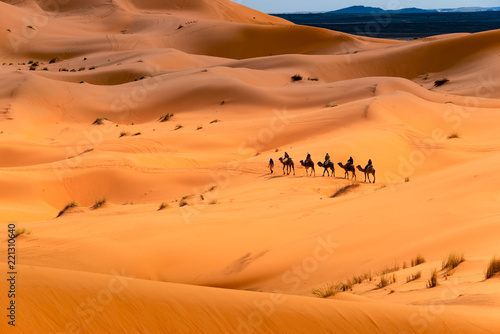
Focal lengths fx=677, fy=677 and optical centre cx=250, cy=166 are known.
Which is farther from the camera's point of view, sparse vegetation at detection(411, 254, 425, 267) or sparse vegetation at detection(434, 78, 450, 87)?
sparse vegetation at detection(434, 78, 450, 87)

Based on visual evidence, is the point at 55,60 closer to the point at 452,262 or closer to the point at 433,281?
the point at 452,262

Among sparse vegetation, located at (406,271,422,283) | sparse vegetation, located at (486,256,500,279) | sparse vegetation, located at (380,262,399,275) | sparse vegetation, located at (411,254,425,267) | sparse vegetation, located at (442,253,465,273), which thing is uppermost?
sparse vegetation, located at (486,256,500,279)

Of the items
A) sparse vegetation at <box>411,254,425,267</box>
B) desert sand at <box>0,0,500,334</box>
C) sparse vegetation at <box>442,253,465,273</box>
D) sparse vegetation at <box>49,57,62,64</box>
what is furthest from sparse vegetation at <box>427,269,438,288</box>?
sparse vegetation at <box>49,57,62,64</box>

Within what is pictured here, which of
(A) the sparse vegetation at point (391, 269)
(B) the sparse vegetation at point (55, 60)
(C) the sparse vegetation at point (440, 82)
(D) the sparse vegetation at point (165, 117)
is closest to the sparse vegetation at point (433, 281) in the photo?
(A) the sparse vegetation at point (391, 269)

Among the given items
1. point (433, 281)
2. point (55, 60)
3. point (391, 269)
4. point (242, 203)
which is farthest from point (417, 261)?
point (55, 60)

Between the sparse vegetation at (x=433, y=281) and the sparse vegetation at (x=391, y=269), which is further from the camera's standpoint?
the sparse vegetation at (x=391, y=269)

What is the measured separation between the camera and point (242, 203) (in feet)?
48.2

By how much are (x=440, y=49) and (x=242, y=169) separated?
Result: 37070 mm

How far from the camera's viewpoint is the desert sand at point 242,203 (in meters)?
6.21

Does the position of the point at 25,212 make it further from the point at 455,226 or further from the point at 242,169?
the point at 455,226

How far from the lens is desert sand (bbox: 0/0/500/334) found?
6.21 metres

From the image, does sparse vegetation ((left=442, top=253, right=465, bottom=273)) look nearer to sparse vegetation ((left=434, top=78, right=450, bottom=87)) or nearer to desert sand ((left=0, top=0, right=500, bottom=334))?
desert sand ((left=0, top=0, right=500, bottom=334))

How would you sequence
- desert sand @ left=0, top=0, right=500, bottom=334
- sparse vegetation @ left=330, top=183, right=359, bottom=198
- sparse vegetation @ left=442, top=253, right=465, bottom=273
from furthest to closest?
sparse vegetation @ left=330, top=183, right=359, bottom=198 < sparse vegetation @ left=442, top=253, right=465, bottom=273 < desert sand @ left=0, top=0, right=500, bottom=334

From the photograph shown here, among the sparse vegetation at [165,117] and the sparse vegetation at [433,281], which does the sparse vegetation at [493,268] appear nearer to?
the sparse vegetation at [433,281]
